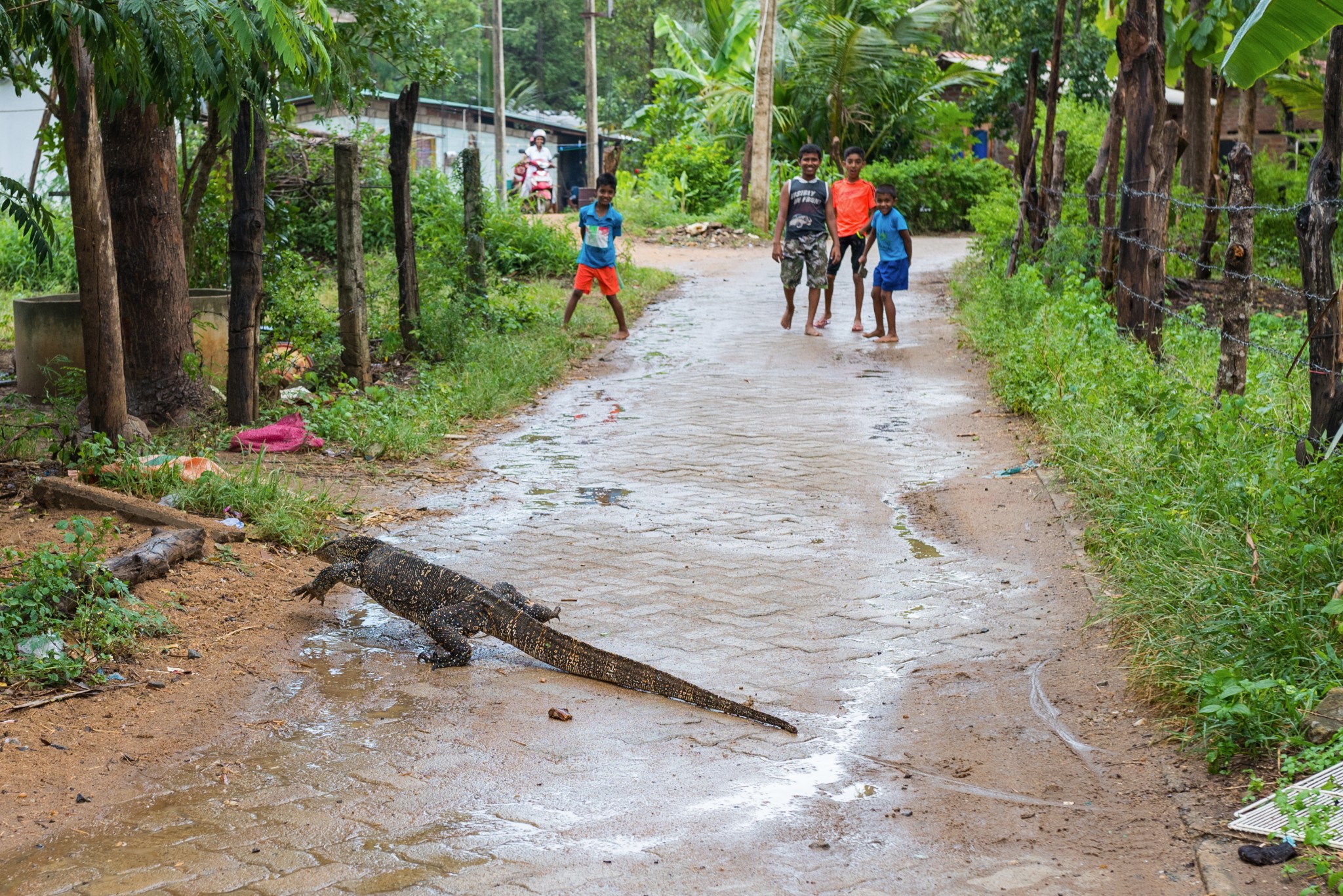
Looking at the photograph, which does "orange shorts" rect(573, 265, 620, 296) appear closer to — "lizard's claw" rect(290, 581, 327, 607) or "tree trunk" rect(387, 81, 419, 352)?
"tree trunk" rect(387, 81, 419, 352)

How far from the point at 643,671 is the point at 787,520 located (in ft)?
8.40

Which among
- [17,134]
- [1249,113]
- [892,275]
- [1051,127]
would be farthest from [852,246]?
[17,134]

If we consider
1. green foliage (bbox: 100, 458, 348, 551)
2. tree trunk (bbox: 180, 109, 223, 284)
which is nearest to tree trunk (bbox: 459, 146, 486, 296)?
tree trunk (bbox: 180, 109, 223, 284)

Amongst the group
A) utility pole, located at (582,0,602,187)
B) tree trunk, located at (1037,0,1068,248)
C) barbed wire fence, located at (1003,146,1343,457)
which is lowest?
barbed wire fence, located at (1003,146,1343,457)

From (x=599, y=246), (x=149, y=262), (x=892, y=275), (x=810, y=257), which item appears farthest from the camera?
(x=810, y=257)

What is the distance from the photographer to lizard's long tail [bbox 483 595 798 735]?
176 inches

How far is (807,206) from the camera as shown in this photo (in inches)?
509

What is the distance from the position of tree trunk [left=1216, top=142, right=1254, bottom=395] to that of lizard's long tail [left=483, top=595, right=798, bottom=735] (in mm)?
3702

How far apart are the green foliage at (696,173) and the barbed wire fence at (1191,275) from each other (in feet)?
39.7

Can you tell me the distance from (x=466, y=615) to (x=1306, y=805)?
322 cm

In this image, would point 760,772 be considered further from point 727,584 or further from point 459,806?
point 727,584

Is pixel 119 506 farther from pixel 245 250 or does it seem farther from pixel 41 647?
pixel 245 250

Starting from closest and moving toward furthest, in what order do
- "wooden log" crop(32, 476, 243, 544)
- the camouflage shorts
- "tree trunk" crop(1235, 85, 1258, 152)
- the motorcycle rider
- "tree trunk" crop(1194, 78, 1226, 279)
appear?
"wooden log" crop(32, 476, 243, 544) < the camouflage shorts < "tree trunk" crop(1194, 78, 1226, 279) < "tree trunk" crop(1235, 85, 1258, 152) < the motorcycle rider

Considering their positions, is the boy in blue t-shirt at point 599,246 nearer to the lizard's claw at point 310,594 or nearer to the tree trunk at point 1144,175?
the tree trunk at point 1144,175
